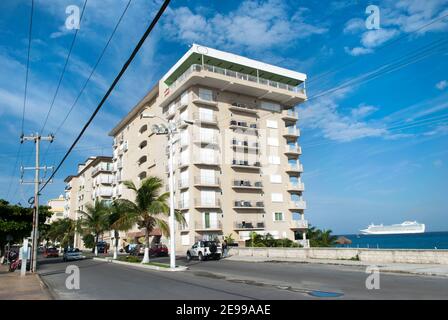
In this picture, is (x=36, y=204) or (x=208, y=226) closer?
(x=36, y=204)

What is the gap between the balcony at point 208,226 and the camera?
48.6 metres

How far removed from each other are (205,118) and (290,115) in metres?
15.4

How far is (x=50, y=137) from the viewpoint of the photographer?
102 feet

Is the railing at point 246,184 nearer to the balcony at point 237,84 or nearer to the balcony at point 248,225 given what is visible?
the balcony at point 248,225

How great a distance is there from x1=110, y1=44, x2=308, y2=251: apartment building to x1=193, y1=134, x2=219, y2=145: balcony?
14 centimetres

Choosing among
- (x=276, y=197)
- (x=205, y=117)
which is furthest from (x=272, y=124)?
(x=205, y=117)

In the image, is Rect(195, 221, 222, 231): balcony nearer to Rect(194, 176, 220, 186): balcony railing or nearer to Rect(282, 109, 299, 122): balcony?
Rect(194, 176, 220, 186): balcony railing

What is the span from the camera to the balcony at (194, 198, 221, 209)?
49156 mm

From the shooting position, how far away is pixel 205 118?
5222 centimetres

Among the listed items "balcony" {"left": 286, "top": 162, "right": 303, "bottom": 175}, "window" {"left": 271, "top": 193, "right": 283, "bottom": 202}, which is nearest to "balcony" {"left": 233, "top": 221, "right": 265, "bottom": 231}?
"window" {"left": 271, "top": 193, "right": 283, "bottom": 202}

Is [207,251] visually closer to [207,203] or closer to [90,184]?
[207,203]

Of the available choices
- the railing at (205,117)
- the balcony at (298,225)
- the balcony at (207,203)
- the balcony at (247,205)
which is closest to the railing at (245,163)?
the balcony at (247,205)

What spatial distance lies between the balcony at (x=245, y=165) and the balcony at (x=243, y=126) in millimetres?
4679

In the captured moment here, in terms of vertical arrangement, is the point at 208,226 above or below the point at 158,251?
above
